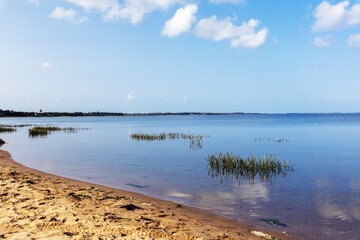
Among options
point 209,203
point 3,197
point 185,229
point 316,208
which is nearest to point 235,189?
point 209,203

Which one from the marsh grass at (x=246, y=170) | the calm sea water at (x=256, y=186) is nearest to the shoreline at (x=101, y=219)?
the calm sea water at (x=256, y=186)

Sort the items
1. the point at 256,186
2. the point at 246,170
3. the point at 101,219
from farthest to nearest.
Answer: the point at 246,170 < the point at 256,186 < the point at 101,219

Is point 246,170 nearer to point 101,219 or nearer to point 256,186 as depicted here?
point 256,186

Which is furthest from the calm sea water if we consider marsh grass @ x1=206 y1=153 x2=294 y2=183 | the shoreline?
the shoreline

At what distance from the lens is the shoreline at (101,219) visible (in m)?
8.09

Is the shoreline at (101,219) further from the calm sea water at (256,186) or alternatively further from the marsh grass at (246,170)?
the marsh grass at (246,170)

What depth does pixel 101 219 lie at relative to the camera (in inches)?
363

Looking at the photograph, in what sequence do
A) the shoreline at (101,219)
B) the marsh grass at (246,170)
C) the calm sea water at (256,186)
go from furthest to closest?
the marsh grass at (246,170), the calm sea water at (256,186), the shoreline at (101,219)

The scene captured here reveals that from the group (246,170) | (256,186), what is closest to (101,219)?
(256,186)

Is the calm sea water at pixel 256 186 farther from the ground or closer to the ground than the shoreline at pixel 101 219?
closer to the ground

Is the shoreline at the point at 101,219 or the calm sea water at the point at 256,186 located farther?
the calm sea water at the point at 256,186

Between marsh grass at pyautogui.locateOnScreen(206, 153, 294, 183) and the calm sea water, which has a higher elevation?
marsh grass at pyautogui.locateOnScreen(206, 153, 294, 183)

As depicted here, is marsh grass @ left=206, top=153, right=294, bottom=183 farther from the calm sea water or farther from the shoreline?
the shoreline

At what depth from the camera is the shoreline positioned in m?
8.09
